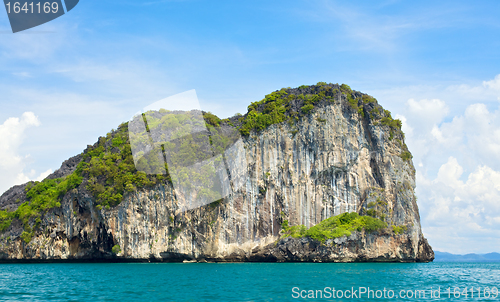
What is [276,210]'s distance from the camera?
60.5 metres

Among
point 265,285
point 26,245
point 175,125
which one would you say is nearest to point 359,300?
point 265,285

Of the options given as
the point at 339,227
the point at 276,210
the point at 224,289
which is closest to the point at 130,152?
the point at 276,210

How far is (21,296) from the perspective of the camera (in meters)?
21.9

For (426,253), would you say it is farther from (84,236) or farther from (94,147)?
(94,147)

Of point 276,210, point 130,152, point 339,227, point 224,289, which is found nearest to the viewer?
point 224,289

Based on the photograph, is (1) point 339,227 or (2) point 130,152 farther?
(2) point 130,152

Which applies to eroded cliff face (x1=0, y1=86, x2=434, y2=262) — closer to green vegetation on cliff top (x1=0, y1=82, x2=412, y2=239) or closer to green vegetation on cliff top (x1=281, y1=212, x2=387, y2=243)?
green vegetation on cliff top (x1=281, y1=212, x2=387, y2=243)

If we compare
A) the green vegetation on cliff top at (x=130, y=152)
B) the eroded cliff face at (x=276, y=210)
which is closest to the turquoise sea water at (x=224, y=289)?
the eroded cliff face at (x=276, y=210)

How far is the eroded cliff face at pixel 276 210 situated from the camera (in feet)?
178

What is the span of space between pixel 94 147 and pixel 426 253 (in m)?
50.6

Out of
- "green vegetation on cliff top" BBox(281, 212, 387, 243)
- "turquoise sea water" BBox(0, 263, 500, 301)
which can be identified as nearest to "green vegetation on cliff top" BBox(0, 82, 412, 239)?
"green vegetation on cliff top" BBox(281, 212, 387, 243)

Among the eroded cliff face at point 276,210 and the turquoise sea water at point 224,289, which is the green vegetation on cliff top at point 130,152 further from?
the turquoise sea water at point 224,289

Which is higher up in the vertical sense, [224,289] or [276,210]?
[276,210]

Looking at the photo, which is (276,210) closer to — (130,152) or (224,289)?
(130,152)
